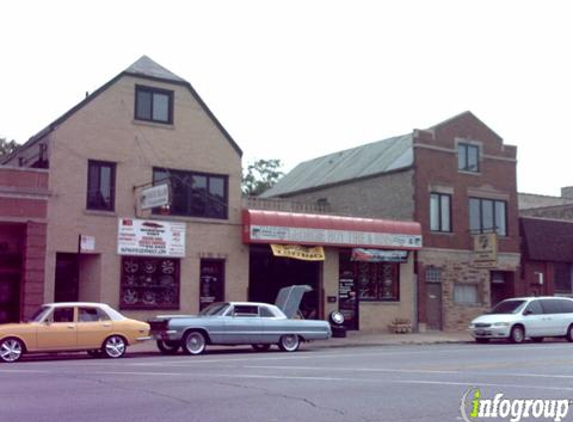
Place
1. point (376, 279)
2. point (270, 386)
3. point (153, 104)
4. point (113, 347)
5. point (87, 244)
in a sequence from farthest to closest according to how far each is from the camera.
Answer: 1. point (376, 279)
2. point (153, 104)
3. point (87, 244)
4. point (113, 347)
5. point (270, 386)

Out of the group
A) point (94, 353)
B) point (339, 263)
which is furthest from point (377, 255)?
point (94, 353)

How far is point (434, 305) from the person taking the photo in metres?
33.0

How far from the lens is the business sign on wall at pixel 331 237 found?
27.7 m

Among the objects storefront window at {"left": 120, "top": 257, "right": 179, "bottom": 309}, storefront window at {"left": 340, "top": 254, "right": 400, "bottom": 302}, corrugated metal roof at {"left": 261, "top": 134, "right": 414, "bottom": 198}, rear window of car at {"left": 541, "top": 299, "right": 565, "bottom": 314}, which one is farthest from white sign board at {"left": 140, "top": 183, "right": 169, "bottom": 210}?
rear window of car at {"left": 541, "top": 299, "right": 565, "bottom": 314}

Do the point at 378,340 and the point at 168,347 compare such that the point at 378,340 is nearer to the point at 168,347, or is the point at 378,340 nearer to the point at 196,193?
the point at 196,193

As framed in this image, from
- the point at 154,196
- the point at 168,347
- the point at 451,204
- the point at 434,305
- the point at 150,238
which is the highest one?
the point at 451,204

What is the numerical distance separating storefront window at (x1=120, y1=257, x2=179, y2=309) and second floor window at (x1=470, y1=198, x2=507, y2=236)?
1471cm

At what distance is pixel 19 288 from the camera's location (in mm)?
24422

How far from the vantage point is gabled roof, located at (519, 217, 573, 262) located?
119ft

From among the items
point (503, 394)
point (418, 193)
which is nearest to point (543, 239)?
point (418, 193)

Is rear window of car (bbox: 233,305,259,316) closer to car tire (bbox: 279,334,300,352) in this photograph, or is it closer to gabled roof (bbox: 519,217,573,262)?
car tire (bbox: 279,334,300,352)

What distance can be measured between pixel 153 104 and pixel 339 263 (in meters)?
9.53

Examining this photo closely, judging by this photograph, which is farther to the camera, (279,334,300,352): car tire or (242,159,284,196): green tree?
(242,159,284,196): green tree

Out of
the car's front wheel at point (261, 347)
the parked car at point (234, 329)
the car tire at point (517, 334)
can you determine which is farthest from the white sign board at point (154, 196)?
the car tire at point (517, 334)
